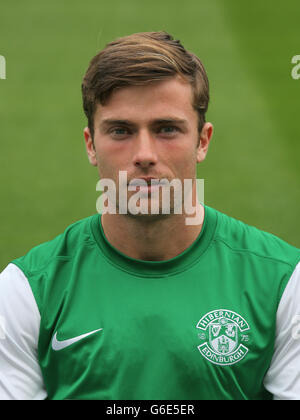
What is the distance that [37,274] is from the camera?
2566 millimetres

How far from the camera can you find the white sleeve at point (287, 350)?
242 cm

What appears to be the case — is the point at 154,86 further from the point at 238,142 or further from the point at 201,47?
the point at 201,47

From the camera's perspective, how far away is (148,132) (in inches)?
95.8

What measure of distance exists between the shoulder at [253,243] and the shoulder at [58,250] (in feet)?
1.62

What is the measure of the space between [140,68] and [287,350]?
108 centimetres

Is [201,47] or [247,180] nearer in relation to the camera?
[247,180]
